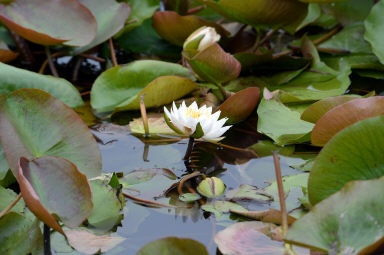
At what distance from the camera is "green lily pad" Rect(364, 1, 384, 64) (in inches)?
62.1

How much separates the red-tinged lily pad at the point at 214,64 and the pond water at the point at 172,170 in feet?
0.65

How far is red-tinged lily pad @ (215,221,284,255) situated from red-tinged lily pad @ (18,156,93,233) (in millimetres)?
246

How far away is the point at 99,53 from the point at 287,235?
4.63 feet

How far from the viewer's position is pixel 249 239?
0.85m

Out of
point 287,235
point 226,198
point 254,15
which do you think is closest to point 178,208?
point 226,198

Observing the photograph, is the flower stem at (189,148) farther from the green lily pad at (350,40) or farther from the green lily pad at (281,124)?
the green lily pad at (350,40)

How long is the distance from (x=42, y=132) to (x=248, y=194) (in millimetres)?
454

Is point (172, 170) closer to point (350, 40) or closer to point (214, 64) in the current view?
→ point (214, 64)

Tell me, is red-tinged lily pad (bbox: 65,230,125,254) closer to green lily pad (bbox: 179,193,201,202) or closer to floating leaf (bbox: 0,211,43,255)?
floating leaf (bbox: 0,211,43,255)

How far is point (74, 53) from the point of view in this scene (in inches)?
68.7

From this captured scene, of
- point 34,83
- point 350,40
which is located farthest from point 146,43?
point 350,40

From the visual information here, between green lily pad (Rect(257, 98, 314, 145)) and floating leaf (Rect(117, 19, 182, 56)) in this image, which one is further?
floating leaf (Rect(117, 19, 182, 56))

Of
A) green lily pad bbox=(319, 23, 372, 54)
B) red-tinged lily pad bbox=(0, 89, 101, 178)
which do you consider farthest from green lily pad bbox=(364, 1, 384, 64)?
red-tinged lily pad bbox=(0, 89, 101, 178)

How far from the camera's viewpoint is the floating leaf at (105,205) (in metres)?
0.95
